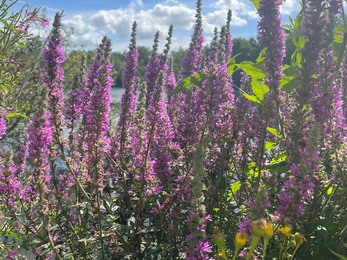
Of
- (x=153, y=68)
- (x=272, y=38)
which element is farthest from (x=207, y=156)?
(x=153, y=68)

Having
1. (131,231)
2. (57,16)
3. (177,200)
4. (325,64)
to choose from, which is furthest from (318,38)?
(57,16)

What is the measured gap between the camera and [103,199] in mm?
3471

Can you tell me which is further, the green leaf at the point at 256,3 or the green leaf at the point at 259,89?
the green leaf at the point at 259,89

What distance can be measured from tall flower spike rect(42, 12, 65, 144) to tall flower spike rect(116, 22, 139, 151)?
1.08 m

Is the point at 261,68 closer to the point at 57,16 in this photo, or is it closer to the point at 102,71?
the point at 102,71

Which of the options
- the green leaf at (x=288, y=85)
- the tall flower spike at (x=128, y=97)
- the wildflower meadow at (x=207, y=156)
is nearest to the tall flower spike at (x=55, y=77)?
the wildflower meadow at (x=207, y=156)

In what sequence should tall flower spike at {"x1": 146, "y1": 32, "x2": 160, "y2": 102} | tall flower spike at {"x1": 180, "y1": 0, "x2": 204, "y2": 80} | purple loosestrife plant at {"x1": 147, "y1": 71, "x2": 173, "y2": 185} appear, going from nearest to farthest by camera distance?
purple loosestrife plant at {"x1": 147, "y1": 71, "x2": 173, "y2": 185}, tall flower spike at {"x1": 180, "y1": 0, "x2": 204, "y2": 80}, tall flower spike at {"x1": 146, "y1": 32, "x2": 160, "y2": 102}

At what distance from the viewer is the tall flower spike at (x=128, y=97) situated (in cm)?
451

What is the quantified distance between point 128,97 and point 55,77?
1.58 metres

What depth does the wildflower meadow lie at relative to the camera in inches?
90.4

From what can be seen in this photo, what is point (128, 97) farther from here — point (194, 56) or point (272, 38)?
point (272, 38)

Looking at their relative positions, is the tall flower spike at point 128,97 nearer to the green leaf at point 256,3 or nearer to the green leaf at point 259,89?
the green leaf at point 259,89

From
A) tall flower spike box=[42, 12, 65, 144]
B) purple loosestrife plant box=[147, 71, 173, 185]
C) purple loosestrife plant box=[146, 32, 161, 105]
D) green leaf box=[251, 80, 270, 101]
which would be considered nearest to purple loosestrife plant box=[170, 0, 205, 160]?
purple loosestrife plant box=[147, 71, 173, 185]

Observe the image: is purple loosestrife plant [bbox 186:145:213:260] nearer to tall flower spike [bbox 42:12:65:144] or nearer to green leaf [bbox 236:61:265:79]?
green leaf [bbox 236:61:265:79]
